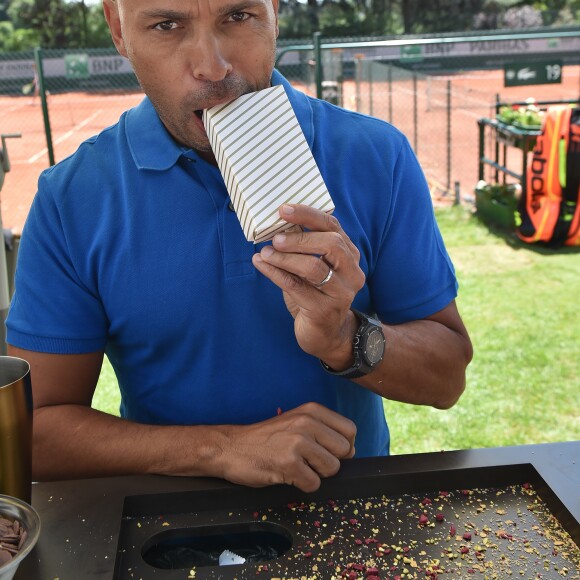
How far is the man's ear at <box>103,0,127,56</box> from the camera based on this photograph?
1.53 m

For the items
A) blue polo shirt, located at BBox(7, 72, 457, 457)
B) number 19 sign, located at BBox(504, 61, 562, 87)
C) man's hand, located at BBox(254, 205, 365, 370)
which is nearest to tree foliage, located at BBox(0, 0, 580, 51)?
number 19 sign, located at BBox(504, 61, 562, 87)

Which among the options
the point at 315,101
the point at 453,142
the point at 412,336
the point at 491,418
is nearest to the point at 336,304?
the point at 412,336

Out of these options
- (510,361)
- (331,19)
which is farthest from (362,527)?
(331,19)

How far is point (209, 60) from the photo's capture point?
1.34m

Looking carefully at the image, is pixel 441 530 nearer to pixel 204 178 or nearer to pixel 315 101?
pixel 204 178

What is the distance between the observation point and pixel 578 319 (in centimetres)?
496

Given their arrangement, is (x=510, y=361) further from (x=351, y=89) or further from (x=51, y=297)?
(x=351, y=89)

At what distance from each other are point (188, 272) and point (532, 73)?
6704mm

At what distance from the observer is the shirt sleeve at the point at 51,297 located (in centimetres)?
147

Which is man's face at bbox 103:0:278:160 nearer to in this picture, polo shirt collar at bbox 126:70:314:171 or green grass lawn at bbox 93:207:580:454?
polo shirt collar at bbox 126:70:314:171

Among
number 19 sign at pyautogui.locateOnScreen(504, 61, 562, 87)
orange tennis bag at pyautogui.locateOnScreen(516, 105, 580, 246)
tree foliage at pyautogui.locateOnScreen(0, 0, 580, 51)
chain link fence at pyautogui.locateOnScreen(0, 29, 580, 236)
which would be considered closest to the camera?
orange tennis bag at pyautogui.locateOnScreen(516, 105, 580, 246)

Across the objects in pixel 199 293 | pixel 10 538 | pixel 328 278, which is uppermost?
pixel 328 278

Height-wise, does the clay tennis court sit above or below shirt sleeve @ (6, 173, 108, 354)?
below

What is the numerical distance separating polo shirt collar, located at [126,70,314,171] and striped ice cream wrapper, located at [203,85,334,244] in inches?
9.9
